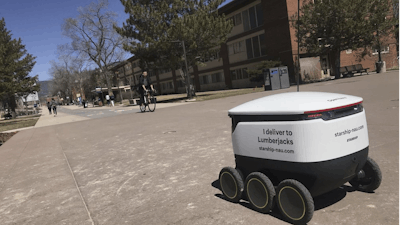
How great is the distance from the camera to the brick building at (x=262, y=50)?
31984 millimetres

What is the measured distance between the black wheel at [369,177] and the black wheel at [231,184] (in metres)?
1.18

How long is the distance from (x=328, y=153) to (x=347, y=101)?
0.50m

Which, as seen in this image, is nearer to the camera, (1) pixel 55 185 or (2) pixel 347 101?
(2) pixel 347 101

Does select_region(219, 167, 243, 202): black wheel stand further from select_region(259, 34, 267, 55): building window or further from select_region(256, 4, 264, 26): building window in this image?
select_region(256, 4, 264, 26): building window

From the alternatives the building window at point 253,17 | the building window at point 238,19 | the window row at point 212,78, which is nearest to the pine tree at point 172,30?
the building window at point 253,17

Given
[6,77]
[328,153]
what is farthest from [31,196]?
[6,77]

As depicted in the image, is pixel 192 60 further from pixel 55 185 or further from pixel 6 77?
pixel 55 185

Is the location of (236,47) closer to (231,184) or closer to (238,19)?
(238,19)

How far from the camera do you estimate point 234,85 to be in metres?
42.0

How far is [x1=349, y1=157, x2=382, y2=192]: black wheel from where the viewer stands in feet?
9.73

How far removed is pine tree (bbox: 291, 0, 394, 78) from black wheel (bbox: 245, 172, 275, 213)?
27.4 meters

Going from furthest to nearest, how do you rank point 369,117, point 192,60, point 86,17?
point 86,17 < point 192,60 < point 369,117

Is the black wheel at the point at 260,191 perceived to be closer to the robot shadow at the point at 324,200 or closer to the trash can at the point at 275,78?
the robot shadow at the point at 324,200

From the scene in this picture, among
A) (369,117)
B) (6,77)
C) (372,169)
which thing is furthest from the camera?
(6,77)
